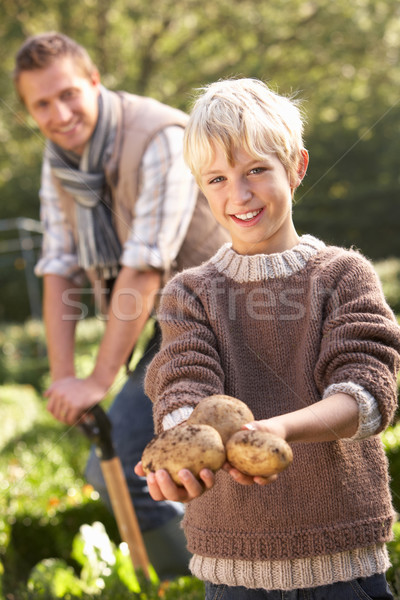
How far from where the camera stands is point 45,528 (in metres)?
4.11

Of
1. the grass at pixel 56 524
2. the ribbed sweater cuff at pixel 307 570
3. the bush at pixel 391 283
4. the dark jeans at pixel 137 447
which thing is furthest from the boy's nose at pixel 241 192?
the bush at pixel 391 283

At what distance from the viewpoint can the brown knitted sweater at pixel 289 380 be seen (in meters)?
1.58

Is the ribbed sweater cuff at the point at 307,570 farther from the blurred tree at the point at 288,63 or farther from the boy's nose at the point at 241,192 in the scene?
the blurred tree at the point at 288,63

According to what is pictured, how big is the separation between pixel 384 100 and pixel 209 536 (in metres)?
15.7

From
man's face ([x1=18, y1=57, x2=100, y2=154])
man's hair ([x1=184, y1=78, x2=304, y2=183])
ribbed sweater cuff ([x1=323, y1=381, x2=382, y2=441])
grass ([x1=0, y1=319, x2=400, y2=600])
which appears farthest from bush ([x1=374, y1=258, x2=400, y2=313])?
ribbed sweater cuff ([x1=323, y1=381, x2=382, y2=441])

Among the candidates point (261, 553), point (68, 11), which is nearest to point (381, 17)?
point (68, 11)

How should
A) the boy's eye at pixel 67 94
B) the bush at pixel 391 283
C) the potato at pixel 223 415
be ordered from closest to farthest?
the potato at pixel 223 415
the boy's eye at pixel 67 94
the bush at pixel 391 283

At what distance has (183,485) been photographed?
55.2 inches

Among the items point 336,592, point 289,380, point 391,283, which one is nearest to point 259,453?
point 289,380

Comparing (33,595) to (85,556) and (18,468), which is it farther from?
(18,468)

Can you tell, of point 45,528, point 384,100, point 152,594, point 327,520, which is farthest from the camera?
point 384,100

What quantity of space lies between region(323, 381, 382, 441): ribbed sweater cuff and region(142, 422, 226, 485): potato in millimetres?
294

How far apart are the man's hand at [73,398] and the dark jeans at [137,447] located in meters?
0.19

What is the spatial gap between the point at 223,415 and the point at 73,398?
1439 mm
